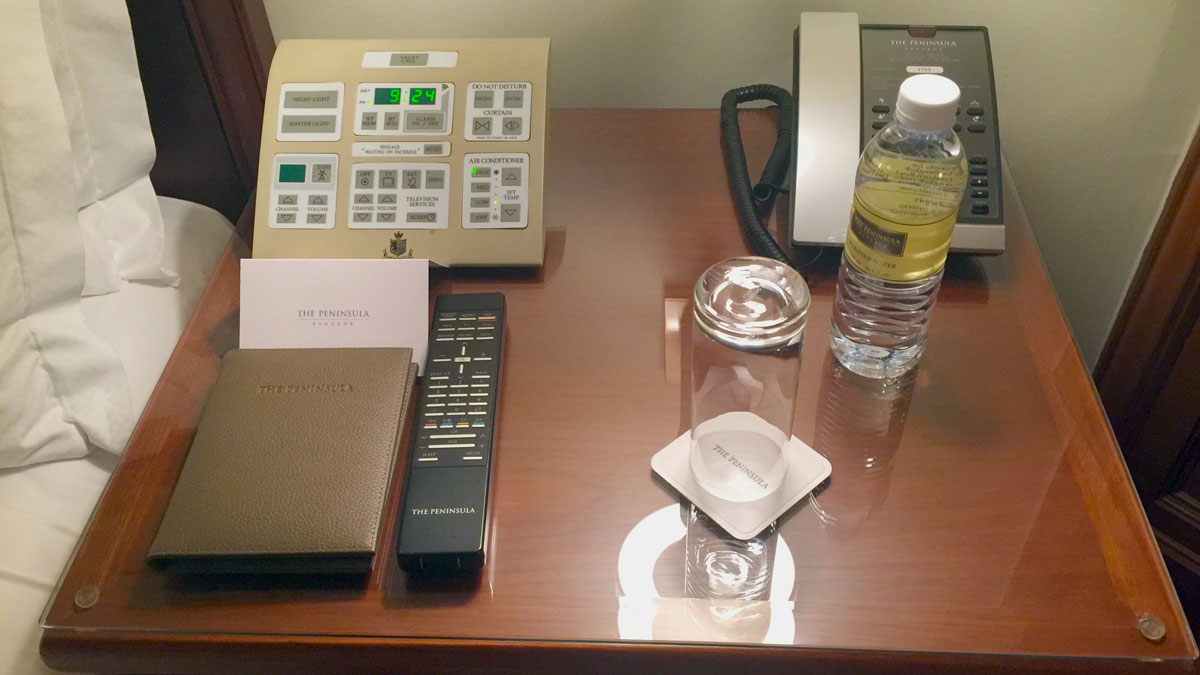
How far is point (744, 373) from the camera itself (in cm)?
67

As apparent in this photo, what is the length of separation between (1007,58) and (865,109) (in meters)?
0.28

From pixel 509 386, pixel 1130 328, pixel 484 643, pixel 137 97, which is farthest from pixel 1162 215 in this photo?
pixel 137 97

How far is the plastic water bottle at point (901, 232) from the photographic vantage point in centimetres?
58

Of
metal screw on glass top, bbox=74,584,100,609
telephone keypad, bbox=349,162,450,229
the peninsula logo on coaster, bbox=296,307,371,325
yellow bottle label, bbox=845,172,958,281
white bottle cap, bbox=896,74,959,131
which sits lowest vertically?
metal screw on glass top, bbox=74,584,100,609

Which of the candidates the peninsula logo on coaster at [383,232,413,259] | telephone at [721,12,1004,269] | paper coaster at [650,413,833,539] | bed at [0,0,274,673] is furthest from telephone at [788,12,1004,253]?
bed at [0,0,274,673]

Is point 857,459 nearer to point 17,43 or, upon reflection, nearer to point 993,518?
point 993,518

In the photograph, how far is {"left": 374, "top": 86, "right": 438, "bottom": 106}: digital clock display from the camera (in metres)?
0.77

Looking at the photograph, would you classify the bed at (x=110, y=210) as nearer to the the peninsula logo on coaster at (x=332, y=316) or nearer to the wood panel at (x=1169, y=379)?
the the peninsula logo on coaster at (x=332, y=316)

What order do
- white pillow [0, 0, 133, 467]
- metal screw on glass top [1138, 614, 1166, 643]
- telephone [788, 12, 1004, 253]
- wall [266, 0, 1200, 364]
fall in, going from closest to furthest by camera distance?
metal screw on glass top [1138, 614, 1166, 643]
white pillow [0, 0, 133, 467]
telephone [788, 12, 1004, 253]
wall [266, 0, 1200, 364]

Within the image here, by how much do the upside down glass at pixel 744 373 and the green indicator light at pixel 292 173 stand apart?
0.35 meters

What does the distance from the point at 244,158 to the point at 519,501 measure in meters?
0.55

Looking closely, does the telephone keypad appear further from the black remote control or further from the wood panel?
the wood panel

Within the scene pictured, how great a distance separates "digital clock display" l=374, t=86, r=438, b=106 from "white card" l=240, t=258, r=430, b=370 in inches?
6.1

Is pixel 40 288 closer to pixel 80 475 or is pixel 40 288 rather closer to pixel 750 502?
pixel 80 475
